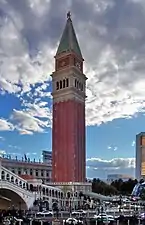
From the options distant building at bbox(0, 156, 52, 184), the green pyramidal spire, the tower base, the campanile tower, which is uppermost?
the green pyramidal spire

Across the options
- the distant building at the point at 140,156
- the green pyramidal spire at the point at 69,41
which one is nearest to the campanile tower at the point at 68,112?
the green pyramidal spire at the point at 69,41

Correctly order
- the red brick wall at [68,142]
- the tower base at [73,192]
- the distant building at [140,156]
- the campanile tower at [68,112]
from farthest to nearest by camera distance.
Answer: the distant building at [140,156], the campanile tower at [68,112], the red brick wall at [68,142], the tower base at [73,192]

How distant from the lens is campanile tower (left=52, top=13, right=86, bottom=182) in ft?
266

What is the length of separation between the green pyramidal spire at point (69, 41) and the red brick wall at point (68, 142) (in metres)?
12.1

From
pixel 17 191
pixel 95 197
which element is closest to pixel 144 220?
pixel 17 191

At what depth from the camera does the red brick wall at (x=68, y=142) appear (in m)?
80.4

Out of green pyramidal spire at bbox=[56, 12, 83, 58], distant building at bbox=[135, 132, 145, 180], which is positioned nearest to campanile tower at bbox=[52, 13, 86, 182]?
green pyramidal spire at bbox=[56, 12, 83, 58]

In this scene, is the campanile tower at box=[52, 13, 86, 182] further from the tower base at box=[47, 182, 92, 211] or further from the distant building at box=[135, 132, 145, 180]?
the distant building at box=[135, 132, 145, 180]

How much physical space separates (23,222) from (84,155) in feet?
175

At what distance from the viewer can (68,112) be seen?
83.4 metres

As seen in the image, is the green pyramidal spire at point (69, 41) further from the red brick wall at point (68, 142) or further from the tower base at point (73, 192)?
the tower base at point (73, 192)

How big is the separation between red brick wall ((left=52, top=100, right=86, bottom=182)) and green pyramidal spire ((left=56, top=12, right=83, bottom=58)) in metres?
12.1

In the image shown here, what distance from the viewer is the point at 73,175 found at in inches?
3110

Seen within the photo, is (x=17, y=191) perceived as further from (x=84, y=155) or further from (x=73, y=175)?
(x=84, y=155)
